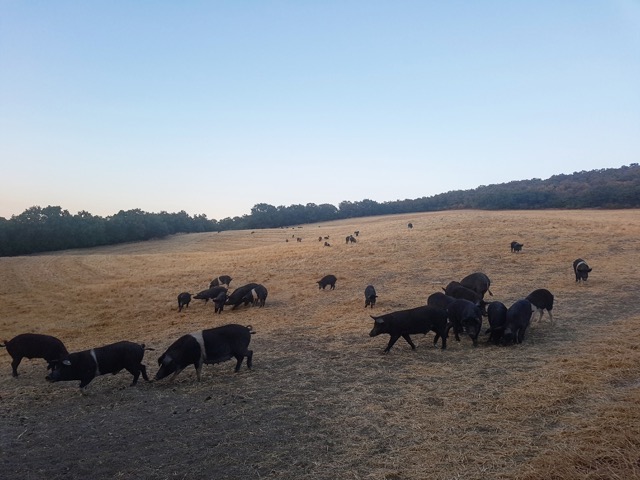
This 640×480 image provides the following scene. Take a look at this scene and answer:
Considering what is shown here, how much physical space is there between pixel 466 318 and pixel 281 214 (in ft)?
266

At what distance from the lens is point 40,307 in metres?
24.9

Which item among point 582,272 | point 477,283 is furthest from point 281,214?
point 477,283

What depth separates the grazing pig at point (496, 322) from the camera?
473 inches

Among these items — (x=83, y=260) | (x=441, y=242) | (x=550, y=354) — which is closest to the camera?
(x=550, y=354)

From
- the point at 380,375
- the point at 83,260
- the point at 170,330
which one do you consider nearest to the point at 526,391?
the point at 380,375

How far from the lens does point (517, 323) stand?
1198cm

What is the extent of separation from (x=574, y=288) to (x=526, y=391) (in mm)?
13343

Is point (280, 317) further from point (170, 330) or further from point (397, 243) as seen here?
point (397, 243)

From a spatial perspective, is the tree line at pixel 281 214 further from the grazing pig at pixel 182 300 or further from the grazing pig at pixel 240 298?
the grazing pig at pixel 240 298

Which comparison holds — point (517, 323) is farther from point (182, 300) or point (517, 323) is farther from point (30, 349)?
point (182, 300)

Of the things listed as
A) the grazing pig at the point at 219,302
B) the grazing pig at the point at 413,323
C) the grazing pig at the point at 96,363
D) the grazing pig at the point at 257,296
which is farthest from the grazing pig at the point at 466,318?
the grazing pig at the point at 219,302

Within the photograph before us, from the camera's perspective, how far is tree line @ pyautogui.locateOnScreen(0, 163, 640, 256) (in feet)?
198

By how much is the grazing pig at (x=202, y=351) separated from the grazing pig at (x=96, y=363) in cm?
59

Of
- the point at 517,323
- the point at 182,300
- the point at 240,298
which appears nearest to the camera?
the point at 517,323
